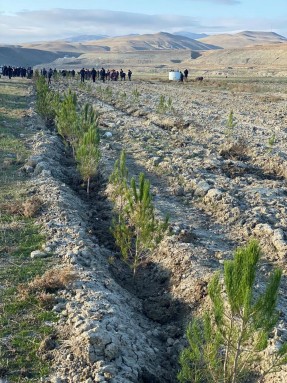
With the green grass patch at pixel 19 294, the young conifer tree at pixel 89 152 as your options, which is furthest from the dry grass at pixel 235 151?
the green grass patch at pixel 19 294

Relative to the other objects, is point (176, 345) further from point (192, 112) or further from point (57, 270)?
point (192, 112)

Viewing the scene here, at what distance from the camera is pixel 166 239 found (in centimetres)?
805

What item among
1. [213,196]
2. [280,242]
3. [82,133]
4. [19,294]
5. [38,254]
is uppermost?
[82,133]

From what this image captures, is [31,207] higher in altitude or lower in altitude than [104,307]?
higher

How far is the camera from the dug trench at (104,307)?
192 inches

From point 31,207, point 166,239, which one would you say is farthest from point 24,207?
point 166,239

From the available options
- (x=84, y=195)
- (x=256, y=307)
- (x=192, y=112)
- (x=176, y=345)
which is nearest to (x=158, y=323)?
(x=176, y=345)

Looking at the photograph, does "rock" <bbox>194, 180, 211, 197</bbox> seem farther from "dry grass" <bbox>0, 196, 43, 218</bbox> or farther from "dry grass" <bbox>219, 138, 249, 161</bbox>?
"dry grass" <bbox>0, 196, 43, 218</bbox>

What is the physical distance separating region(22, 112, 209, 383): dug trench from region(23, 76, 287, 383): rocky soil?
2cm

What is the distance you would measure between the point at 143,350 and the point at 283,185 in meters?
6.92

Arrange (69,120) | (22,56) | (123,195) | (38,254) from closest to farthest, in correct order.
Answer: (38,254) < (123,195) < (69,120) < (22,56)

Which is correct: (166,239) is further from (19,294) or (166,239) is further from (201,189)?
(19,294)

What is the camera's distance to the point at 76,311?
Result: 5621 mm

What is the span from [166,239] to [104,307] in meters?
2.54
